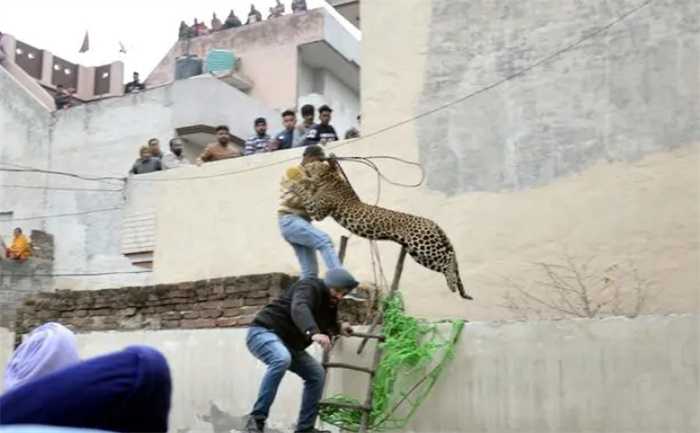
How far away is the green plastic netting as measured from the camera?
649 cm

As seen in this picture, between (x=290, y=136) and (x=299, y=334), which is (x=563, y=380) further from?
(x=290, y=136)

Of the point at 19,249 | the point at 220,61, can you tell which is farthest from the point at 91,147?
Answer: the point at 220,61

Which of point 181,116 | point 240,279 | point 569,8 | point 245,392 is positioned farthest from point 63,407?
point 181,116

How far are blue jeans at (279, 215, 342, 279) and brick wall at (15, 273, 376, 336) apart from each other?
3.19 feet

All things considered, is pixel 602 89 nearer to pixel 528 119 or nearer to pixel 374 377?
pixel 528 119

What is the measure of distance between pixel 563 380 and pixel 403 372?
116 cm

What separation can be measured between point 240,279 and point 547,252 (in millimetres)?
3442

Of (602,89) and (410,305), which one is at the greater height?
(602,89)

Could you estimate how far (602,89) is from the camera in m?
9.79

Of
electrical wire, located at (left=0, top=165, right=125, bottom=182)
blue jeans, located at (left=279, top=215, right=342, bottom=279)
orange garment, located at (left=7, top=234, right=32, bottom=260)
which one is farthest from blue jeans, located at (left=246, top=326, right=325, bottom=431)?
orange garment, located at (left=7, top=234, right=32, bottom=260)

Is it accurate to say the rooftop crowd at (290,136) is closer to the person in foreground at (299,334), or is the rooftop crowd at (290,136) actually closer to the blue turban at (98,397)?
the person in foreground at (299,334)

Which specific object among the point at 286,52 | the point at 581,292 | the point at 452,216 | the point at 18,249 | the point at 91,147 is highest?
the point at 286,52

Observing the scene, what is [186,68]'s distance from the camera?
20.7m

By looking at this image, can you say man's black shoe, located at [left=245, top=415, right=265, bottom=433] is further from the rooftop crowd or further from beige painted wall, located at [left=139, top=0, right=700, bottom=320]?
the rooftop crowd
